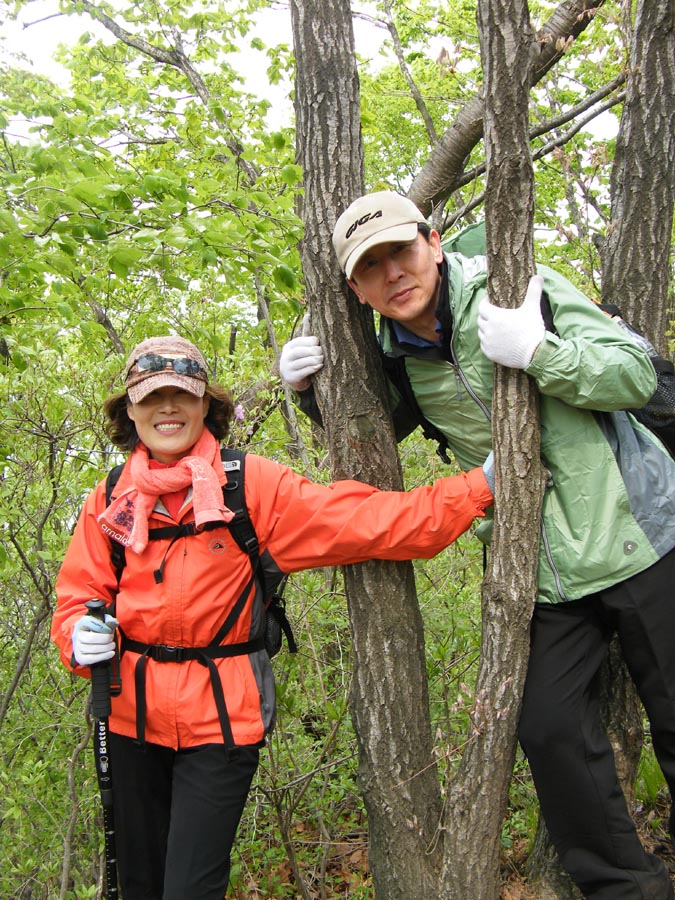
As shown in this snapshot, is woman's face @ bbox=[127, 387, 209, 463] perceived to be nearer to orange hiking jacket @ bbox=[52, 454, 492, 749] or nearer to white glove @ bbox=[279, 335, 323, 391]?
orange hiking jacket @ bbox=[52, 454, 492, 749]

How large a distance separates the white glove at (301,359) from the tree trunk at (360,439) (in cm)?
4

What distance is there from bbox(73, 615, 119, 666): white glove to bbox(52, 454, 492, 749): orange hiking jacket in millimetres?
98

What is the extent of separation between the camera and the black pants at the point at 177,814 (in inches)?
96.5

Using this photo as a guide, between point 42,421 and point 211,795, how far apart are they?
2.30 meters

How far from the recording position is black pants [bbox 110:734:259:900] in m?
2.45

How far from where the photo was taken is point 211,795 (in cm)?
248

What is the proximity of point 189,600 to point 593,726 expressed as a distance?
4.75ft

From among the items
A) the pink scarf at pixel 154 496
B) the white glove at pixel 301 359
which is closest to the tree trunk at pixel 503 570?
the white glove at pixel 301 359

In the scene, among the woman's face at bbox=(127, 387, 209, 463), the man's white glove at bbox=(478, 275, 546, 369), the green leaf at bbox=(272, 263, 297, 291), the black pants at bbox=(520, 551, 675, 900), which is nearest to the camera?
the man's white glove at bbox=(478, 275, 546, 369)

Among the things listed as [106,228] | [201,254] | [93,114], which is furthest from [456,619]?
[93,114]

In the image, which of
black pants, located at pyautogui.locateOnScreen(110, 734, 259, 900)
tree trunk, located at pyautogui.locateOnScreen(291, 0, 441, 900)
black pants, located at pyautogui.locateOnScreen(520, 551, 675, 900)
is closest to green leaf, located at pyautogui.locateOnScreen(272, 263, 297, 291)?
tree trunk, located at pyautogui.locateOnScreen(291, 0, 441, 900)

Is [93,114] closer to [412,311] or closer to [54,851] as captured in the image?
Answer: [412,311]

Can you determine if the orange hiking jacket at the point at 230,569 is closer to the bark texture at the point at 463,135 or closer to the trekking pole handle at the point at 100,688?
the trekking pole handle at the point at 100,688

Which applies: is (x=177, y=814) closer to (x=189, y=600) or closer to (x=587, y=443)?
(x=189, y=600)
